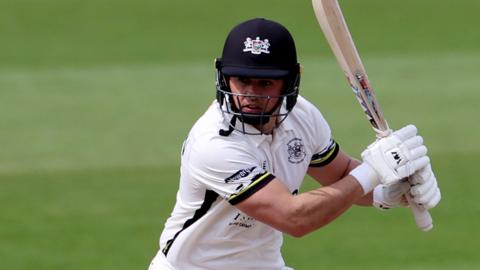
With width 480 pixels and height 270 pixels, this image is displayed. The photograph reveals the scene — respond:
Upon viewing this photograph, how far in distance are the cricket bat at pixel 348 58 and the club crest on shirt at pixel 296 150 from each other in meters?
0.41

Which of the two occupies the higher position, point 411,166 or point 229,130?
point 229,130

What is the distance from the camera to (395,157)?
561 cm

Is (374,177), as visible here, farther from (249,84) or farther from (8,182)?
(8,182)

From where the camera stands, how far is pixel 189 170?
5809 millimetres

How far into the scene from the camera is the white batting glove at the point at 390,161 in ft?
18.4

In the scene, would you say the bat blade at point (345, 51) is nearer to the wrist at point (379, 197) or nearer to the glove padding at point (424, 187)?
the glove padding at point (424, 187)

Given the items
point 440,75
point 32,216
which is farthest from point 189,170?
point 440,75

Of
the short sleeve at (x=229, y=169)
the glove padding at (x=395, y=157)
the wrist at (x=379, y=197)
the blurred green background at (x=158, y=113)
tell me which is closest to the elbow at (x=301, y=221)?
the short sleeve at (x=229, y=169)

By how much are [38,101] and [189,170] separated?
8899mm

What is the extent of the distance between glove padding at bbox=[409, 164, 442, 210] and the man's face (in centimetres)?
83

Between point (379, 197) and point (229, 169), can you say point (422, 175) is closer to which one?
point (379, 197)

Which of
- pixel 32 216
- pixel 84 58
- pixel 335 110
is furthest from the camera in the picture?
pixel 84 58

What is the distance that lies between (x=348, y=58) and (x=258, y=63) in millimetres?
513

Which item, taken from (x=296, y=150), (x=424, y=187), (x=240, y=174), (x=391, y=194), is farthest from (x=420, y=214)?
(x=240, y=174)
